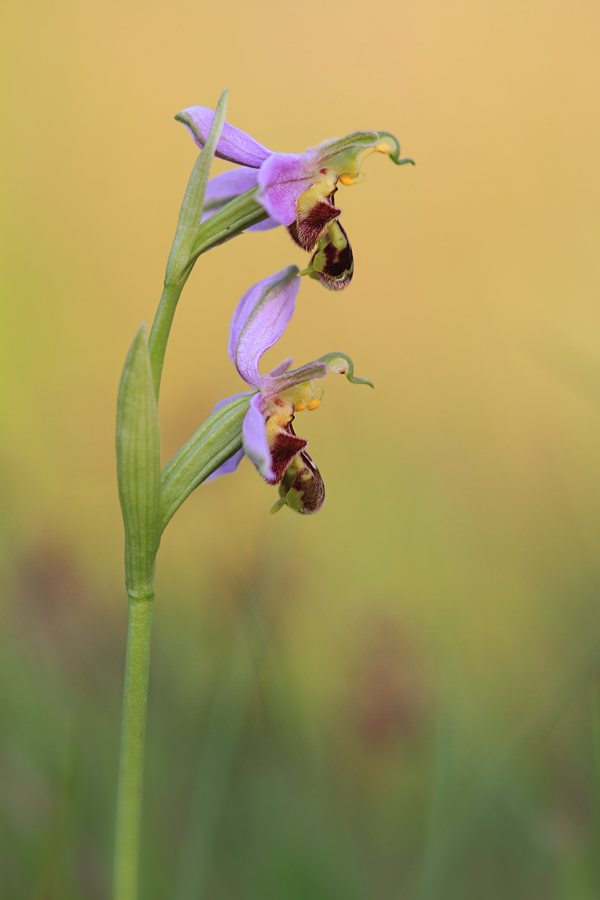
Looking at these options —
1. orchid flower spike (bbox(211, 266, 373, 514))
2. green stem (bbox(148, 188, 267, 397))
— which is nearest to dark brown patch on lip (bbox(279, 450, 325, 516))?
orchid flower spike (bbox(211, 266, 373, 514))

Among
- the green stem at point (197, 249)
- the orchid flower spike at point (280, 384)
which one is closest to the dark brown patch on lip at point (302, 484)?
the orchid flower spike at point (280, 384)

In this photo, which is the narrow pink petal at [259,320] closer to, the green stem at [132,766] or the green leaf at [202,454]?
the green leaf at [202,454]

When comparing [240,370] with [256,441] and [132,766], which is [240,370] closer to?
[256,441]

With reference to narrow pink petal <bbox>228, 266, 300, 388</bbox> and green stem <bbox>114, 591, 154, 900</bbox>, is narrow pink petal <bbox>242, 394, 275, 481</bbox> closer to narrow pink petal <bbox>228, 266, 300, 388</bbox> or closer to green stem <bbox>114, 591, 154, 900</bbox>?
narrow pink petal <bbox>228, 266, 300, 388</bbox>

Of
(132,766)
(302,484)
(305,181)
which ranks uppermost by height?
(305,181)

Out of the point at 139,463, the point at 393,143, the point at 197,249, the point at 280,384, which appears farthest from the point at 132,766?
the point at 393,143

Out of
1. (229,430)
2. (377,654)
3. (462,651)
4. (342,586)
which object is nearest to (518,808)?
(377,654)
